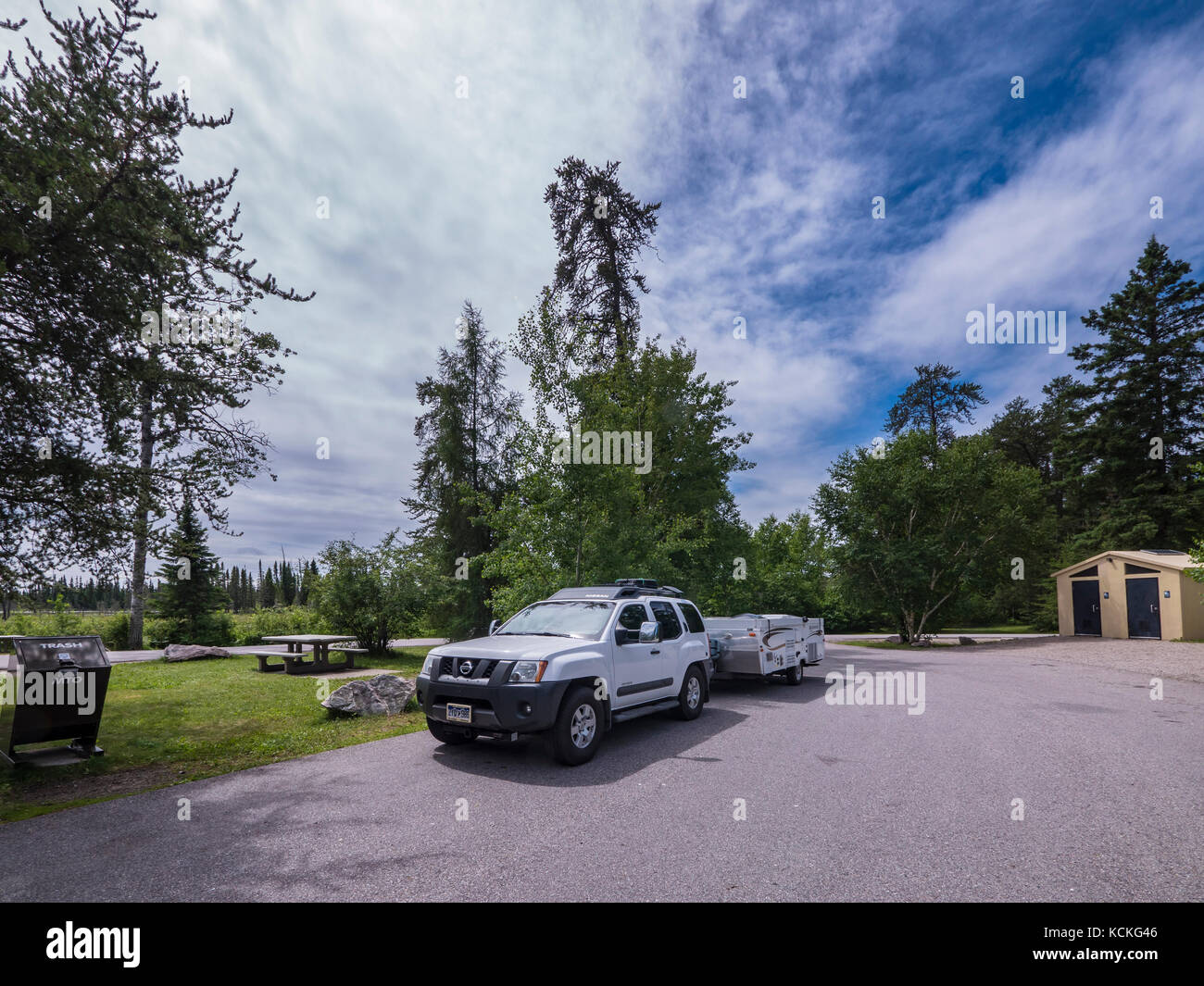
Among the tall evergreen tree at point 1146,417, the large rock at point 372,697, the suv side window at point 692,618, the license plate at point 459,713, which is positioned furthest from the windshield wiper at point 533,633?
the tall evergreen tree at point 1146,417

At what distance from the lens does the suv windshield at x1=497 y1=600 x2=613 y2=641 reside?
26.8 feet

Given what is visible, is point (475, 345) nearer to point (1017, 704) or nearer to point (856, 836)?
point (1017, 704)

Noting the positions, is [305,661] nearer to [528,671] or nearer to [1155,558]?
[528,671]

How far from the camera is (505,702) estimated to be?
662 cm

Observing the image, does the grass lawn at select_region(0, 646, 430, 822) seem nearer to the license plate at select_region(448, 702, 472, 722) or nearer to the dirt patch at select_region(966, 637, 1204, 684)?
the license plate at select_region(448, 702, 472, 722)

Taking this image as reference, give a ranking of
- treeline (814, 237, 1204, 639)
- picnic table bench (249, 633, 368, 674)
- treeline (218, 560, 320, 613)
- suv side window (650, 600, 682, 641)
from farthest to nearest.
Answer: treeline (218, 560, 320, 613) → treeline (814, 237, 1204, 639) → picnic table bench (249, 633, 368, 674) → suv side window (650, 600, 682, 641)

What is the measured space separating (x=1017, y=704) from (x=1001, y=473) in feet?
84.4

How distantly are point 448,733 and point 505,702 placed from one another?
1553 mm

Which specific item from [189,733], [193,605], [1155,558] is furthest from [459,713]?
[1155,558]

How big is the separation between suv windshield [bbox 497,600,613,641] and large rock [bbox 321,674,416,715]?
9.84 feet

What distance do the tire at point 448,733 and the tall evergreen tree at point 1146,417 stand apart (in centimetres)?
4018

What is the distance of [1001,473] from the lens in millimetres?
32562

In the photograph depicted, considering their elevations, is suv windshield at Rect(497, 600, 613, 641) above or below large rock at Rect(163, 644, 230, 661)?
above

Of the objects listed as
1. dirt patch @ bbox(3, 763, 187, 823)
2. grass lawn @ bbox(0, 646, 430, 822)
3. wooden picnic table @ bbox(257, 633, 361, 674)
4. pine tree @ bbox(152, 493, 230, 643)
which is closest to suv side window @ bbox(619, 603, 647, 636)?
grass lawn @ bbox(0, 646, 430, 822)
